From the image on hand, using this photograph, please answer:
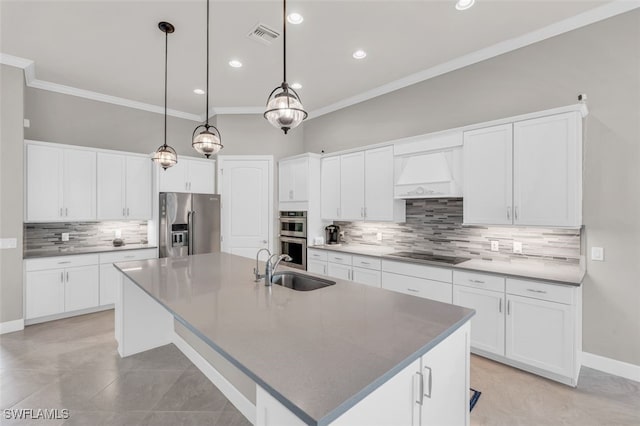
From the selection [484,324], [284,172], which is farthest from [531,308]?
[284,172]

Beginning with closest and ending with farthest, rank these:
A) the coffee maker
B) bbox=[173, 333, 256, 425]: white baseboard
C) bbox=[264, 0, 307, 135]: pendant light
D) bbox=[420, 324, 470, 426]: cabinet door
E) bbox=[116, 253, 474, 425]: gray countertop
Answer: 1. bbox=[116, 253, 474, 425]: gray countertop
2. bbox=[420, 324, 470, 426]: cabinet door
3. bbox=[264, 0, 307, 135]: pendant light
4. bbox=[173, 333, 256, 425]: white baseboard
5. the coffee maker

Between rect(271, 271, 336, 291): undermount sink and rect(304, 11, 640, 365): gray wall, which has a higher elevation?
rect(304, 11, 640, 365): gray wall

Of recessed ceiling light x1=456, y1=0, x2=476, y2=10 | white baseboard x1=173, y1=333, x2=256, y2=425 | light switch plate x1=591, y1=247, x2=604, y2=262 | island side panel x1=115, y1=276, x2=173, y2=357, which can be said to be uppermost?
recessed ceiling light x1=456, y1=0, x2=476, y2=10

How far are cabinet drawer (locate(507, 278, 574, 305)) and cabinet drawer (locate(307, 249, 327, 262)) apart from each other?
7.63 ft

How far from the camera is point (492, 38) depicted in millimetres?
3051

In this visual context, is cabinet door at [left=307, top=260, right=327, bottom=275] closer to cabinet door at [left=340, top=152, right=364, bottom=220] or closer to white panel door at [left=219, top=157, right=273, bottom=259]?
cabinet door at [left=340, top=152, right=364, bottom=220]

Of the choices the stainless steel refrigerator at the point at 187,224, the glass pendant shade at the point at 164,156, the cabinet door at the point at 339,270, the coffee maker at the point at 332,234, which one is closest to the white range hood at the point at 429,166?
the cabinet door at the point at 339,270

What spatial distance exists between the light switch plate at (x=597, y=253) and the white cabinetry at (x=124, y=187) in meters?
5.50

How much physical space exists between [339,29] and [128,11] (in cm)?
194

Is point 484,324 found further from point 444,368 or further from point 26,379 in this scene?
point 26,379

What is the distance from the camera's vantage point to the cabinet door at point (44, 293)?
3.61 meters

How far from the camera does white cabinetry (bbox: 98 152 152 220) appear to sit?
422 cm

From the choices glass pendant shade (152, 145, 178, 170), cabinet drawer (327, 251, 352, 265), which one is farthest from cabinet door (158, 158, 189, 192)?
cabinet drawer (327, 251, 352, 265)

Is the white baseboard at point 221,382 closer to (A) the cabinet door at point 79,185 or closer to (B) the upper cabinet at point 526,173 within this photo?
(A) the cabinet door at point 79,185
